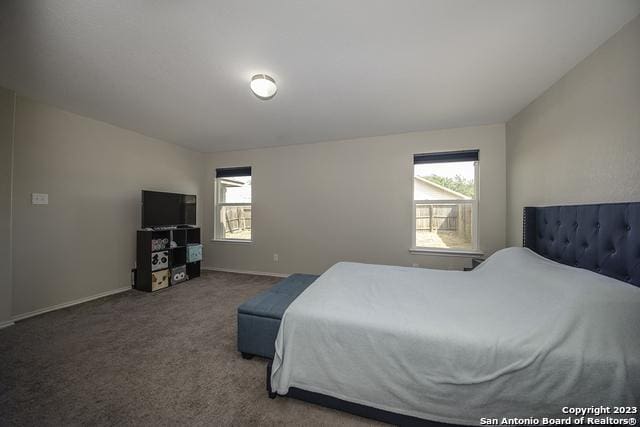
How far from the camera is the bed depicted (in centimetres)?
94

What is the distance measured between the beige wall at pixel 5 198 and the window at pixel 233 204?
250 centimetres

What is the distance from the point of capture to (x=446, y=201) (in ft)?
10.6

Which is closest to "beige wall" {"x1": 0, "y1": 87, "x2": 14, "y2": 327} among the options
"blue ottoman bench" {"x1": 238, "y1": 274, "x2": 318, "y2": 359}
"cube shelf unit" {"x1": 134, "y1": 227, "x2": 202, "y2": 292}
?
"cube shelf unit" {"x1": 134, "y1": 227, "x2": 202, "y2": 292}

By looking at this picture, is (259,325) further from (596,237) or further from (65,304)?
(65,304)

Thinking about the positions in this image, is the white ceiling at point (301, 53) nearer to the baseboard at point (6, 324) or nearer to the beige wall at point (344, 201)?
the beige wall at point (344, 201)

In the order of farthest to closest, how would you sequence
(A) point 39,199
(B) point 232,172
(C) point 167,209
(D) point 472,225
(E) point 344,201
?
1. (B) point 232,172
2. (E) point 344,201
3. (C) point 167,209
4. (D) point 472,225
5. (A) point 39,199

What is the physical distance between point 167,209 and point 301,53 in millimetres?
3268

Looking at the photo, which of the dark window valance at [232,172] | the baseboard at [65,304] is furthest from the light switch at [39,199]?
the dark window valance at [232,172]

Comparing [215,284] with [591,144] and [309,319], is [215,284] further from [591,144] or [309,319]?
[591,144]

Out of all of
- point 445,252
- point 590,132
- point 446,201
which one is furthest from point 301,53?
point 445,252

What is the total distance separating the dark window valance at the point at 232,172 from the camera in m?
4.23

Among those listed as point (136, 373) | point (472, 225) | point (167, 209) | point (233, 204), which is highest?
point (233, 204)

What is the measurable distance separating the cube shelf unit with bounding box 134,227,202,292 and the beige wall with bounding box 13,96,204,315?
A: 275 millimetres

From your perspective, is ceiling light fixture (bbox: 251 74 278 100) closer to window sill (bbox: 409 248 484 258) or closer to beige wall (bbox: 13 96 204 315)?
beige wall (bbox: 13 96 204 315)
